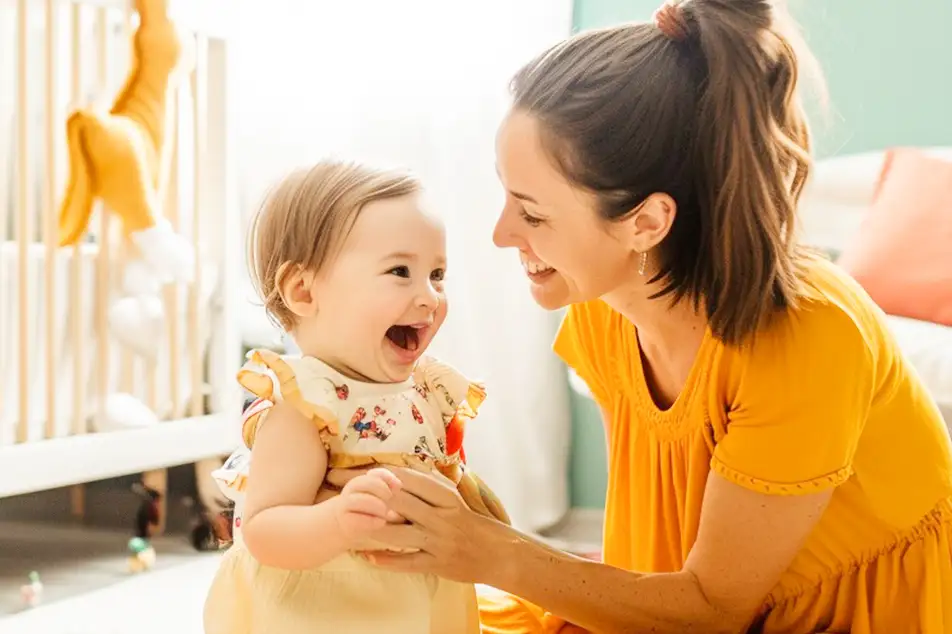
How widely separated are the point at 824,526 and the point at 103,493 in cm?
199

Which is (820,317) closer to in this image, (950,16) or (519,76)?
(519,76)

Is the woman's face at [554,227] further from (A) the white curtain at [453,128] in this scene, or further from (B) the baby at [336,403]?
(A) the white curtain at [453,128]

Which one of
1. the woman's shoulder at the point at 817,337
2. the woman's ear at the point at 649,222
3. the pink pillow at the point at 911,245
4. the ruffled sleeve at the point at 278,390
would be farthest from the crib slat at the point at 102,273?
the pink pillow at the point at 911,245

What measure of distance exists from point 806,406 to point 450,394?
1.27 feet

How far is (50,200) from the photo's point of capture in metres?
2.03

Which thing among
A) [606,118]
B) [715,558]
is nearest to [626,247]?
[606,118]

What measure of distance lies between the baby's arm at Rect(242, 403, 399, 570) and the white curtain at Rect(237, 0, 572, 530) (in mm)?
1441

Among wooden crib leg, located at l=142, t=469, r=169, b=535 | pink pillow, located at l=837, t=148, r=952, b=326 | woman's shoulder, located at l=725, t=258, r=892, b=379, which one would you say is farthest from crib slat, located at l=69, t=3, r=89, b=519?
pink pillow, located at l=837, t=148, r=952, b=326

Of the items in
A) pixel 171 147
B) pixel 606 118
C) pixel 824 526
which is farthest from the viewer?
pixel 171 147

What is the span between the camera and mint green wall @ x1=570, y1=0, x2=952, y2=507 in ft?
8.39

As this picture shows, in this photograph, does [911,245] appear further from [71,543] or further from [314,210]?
[71,543]

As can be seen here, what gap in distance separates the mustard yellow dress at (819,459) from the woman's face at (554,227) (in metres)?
0.15

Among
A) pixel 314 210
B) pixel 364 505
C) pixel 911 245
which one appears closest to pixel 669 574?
pixel 364 505

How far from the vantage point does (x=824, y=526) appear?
1299 mm
